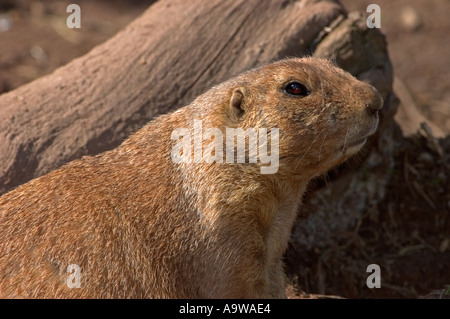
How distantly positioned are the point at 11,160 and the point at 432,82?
23.3 feet

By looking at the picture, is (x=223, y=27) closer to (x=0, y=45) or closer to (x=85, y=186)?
(x=85, y=186)

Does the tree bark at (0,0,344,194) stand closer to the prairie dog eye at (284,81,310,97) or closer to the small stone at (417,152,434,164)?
the prairie dog eye at (284,81,310,97)

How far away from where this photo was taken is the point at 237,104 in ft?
14.9

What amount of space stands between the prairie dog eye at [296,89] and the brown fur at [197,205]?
0.04m

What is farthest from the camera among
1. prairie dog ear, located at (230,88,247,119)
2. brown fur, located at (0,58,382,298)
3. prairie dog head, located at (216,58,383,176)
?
prairie dog ear, located at (230,88,247,119)

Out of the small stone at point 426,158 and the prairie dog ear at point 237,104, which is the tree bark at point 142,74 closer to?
the prairie dog ear at point 237,104

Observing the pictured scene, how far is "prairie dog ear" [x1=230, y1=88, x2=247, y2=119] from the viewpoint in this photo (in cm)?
453

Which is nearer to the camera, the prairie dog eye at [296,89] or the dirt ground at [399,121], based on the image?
the prairie dog eye at [296,89]

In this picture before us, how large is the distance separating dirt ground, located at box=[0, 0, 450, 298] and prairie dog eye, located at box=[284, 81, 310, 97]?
2278mm

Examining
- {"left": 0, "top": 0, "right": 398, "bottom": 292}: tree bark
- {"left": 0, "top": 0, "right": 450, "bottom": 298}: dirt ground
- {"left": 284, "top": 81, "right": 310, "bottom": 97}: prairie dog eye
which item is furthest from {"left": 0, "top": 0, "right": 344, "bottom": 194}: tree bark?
{"left": 0, "top": 0, "right": 450, "bottom": 298}: dirt ground

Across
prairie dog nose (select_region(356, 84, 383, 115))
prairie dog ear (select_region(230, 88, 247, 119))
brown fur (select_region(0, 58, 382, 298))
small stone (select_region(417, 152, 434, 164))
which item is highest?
small stone (select_region(417, 152, 434, 164))

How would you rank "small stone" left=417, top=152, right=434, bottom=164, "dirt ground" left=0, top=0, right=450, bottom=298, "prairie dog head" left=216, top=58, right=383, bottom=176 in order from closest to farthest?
"prairie dog head" left=216, top=58, right=383, bottom=176 < "dirt ground" left=0, top=0, right=450, bottom=298 < "small stone" left=417, top=152, right=434, bottom=164

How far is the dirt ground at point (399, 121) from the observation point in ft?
20.7

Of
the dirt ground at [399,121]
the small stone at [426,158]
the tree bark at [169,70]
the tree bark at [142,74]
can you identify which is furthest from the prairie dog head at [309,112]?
the small stone at [426,158]
